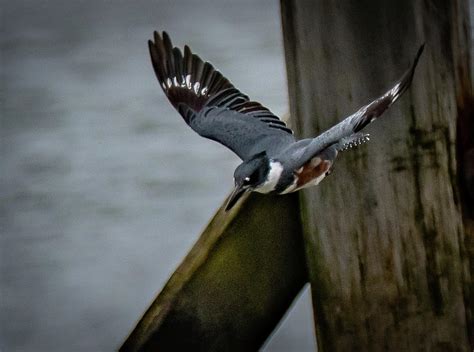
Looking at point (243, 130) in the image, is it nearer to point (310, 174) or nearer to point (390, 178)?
point (310, 174)

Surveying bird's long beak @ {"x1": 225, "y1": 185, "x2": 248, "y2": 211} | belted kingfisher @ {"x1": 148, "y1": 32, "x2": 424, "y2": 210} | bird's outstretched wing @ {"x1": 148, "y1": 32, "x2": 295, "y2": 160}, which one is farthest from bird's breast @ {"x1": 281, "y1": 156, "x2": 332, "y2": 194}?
bird's outstretched wing @ {"x1": 148, "y1": 32, "x2": 295, "y2": 160}

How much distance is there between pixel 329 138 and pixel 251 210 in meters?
0.28

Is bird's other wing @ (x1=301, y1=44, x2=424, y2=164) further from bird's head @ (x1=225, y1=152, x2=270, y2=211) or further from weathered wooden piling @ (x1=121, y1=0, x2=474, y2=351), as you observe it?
bird's head @ (x1=225, y1=152, x2=270, y2=211)

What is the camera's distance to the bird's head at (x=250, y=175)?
2.29m

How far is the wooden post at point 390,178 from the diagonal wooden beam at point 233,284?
10cm

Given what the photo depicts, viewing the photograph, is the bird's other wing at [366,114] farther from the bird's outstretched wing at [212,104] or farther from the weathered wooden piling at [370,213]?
the bird's outstretched wing at [212,104]

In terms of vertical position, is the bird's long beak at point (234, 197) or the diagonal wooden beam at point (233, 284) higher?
the bird's long beak at point (234, 197)

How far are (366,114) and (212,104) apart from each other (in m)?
0.81

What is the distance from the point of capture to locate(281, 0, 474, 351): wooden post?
6.63 ft

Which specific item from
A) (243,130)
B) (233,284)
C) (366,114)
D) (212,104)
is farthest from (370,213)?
(212,104)

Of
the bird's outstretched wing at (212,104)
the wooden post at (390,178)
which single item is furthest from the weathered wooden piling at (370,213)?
the bird's outstretched wing at (212,104)

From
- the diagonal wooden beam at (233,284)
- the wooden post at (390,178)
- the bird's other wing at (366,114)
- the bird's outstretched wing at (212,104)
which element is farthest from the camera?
the bird's outstretched wing at (212,104)

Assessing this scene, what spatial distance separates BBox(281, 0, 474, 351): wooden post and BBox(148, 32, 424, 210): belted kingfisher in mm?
50

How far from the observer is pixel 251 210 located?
2.27m
